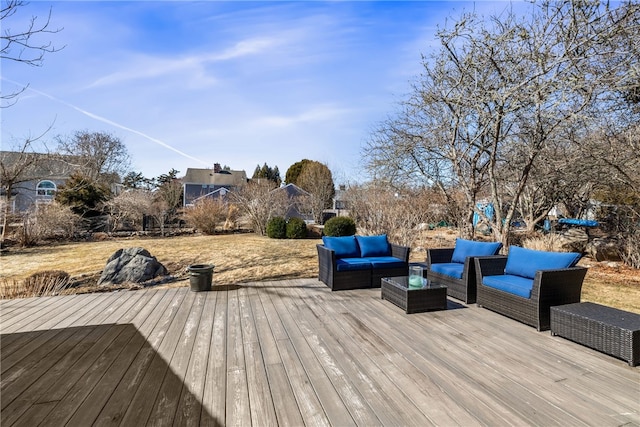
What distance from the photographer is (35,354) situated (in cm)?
282

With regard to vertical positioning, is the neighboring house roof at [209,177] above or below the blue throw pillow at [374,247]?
above

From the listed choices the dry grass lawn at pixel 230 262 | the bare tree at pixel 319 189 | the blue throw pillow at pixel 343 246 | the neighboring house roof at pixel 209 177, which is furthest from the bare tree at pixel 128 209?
the neighboring house roof at pixel 209 177

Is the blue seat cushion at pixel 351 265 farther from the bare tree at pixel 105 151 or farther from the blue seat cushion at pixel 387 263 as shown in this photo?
the bare tree at pixel 105 151

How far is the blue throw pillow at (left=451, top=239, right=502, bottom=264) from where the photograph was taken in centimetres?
467

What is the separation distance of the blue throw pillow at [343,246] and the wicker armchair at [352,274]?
18cm

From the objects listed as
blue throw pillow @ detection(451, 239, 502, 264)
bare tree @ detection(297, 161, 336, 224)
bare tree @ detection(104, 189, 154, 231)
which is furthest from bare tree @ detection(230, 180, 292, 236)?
blue throw pillow @ detection(451, 239, 502, 264)

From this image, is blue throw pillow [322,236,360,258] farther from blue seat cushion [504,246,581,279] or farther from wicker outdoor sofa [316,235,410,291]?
blue seat cushion [504,246,581,279]

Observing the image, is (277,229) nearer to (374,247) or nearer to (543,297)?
(374,247)

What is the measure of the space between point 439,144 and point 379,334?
5.97m

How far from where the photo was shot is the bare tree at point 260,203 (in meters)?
14.9

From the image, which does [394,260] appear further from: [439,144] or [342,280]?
[439,144]

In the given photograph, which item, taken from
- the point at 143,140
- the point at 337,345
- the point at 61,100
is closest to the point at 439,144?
the point at 337,345

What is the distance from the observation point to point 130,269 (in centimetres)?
658

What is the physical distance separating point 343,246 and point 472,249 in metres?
2.10
